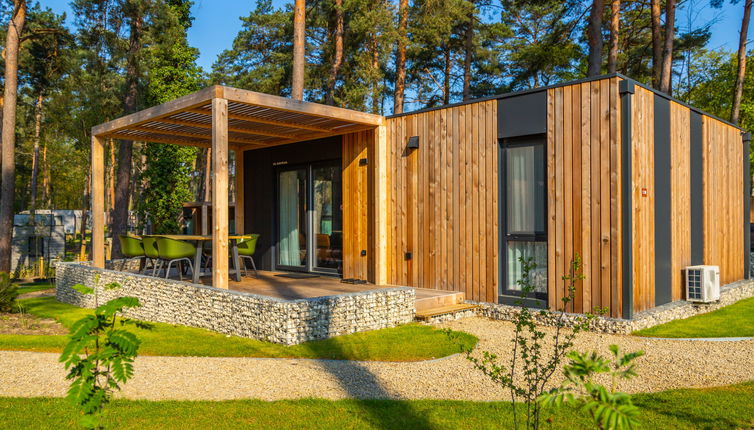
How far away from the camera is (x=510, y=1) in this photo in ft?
55.1

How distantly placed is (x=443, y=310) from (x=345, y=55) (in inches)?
510

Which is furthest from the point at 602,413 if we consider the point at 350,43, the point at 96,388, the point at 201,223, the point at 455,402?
the point at 350,43

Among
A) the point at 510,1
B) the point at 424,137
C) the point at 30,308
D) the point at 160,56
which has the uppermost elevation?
the point at 510,1

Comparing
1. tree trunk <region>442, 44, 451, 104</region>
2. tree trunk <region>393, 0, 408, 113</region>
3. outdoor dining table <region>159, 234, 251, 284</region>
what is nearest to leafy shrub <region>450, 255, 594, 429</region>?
outdoor dining table <region>159, 234, 251, 284</region>

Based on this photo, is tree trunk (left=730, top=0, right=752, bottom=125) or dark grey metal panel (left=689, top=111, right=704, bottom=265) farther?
tree trunk (left=730, top=0, right=752, bottom=125)

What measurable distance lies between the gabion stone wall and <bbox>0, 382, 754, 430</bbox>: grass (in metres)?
1.85

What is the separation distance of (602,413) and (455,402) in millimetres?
2150

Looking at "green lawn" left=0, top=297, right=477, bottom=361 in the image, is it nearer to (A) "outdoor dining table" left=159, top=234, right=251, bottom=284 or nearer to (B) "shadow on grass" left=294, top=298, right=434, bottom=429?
(B) "shadow on grass" left=294, top=298, right=434, bottom=429

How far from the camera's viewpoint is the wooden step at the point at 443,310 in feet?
21.4

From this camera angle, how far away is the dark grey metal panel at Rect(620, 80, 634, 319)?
19.2ft

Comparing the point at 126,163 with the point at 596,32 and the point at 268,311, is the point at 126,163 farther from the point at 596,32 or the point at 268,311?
the point at 596,32

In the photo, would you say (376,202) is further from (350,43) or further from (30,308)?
(350,43)

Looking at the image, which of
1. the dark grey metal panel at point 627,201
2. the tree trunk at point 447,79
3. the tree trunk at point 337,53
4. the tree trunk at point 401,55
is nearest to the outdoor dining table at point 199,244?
the dark grey metal panel at point 627,201

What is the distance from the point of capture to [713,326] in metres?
6.46
